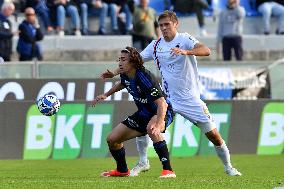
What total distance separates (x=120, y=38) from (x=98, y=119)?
22.0ft

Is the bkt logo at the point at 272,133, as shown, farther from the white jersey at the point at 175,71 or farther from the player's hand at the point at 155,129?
the player's hand at the point at 155,129

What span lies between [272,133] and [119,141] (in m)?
6.60

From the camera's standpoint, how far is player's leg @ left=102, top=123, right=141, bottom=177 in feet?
44.9

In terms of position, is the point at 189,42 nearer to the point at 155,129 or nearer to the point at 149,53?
the point at 149,53

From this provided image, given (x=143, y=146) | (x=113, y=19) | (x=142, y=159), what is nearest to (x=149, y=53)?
(x=143, y=146)

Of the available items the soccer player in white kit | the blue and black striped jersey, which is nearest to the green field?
the soccer player in white kit

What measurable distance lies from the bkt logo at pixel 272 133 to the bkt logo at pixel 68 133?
2990 millimetres

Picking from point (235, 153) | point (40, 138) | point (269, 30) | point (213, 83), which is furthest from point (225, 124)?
point (269, 30)

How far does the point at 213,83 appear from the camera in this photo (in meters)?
21.8

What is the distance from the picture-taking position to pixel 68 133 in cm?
1872

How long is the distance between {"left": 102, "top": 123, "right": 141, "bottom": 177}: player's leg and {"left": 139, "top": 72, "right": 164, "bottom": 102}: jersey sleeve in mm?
667

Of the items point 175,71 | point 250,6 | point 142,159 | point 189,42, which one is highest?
point 250,6

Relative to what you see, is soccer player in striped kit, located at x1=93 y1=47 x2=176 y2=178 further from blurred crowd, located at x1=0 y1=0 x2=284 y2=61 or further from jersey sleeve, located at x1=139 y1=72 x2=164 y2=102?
blurred crowd, located at x1=0 y1=0 x2=284 y2=61

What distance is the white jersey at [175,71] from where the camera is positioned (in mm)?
14078
